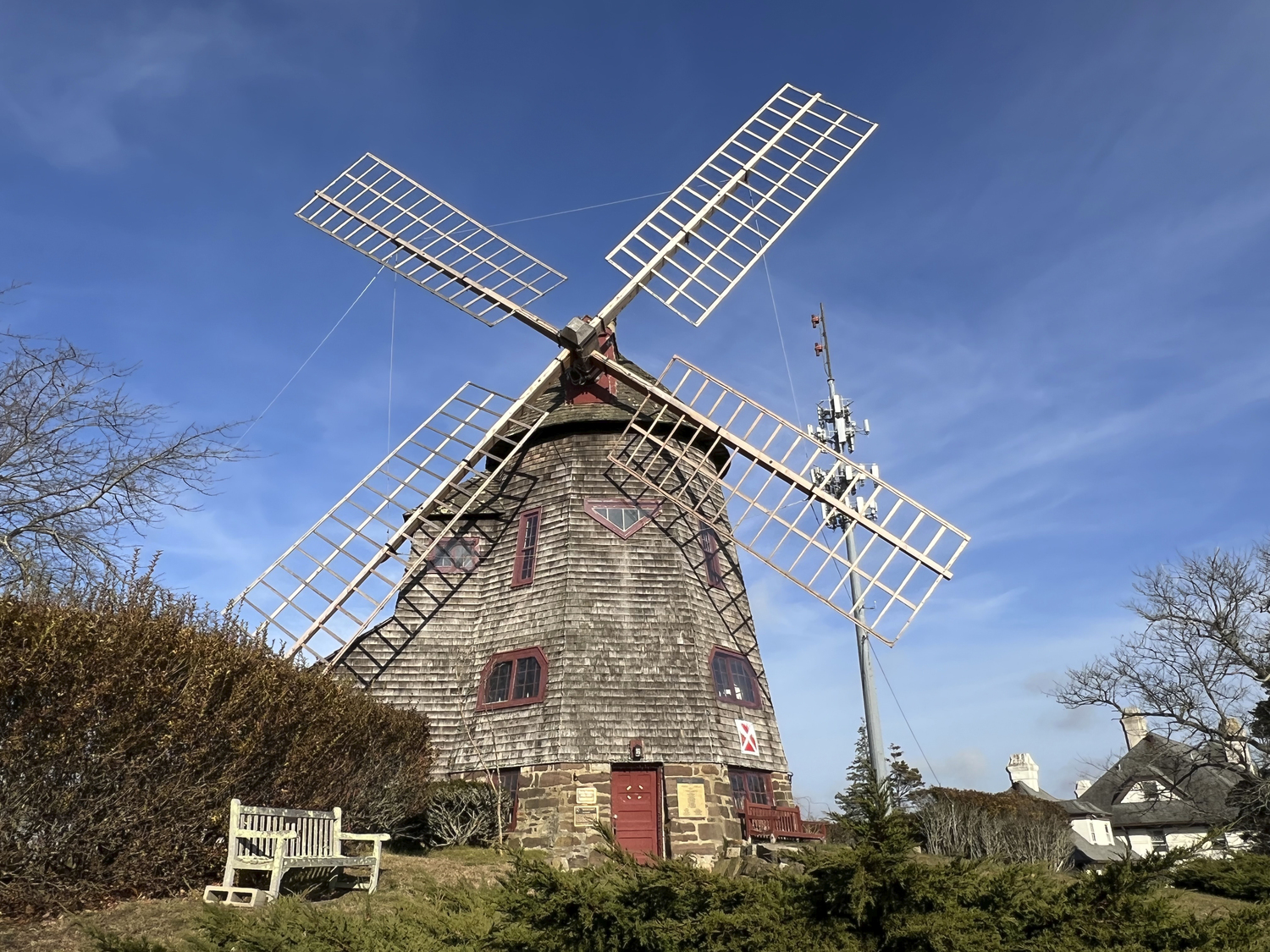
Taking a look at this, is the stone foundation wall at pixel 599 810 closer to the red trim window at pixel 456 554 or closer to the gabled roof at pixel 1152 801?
the red trim window at pixel 456 554

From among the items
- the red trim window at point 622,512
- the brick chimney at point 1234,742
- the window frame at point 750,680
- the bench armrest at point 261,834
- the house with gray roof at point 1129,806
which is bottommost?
the house with gray roof at point 1129,806

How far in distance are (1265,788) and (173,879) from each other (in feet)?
67.1

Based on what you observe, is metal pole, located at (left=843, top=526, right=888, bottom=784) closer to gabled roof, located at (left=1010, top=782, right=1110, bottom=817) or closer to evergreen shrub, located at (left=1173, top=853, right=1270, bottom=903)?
evergreen shrub, located at (left=1173, top=853, right=1270, bottom=903)

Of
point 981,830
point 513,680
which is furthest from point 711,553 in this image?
point 981,830

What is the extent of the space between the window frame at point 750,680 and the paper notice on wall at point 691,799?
1659 millimetres

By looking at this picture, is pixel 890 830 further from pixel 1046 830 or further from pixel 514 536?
pixel 1046 830

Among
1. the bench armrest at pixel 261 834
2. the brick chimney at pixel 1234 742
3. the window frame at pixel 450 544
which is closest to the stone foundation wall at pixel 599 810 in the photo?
the window frame at pixel 450 544

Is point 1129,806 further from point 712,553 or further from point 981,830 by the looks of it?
point 712,553

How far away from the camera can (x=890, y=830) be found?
3.71m

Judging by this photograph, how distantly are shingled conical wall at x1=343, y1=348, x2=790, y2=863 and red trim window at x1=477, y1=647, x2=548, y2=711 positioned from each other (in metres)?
0.04

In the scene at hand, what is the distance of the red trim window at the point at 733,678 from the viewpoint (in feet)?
49.7

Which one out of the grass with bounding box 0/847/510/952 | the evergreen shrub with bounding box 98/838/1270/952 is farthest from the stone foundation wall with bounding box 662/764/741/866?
the evergreen shrub with bounding box 98/838/1270/952

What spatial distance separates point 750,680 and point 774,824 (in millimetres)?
2766

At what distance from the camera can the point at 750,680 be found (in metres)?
16.0
